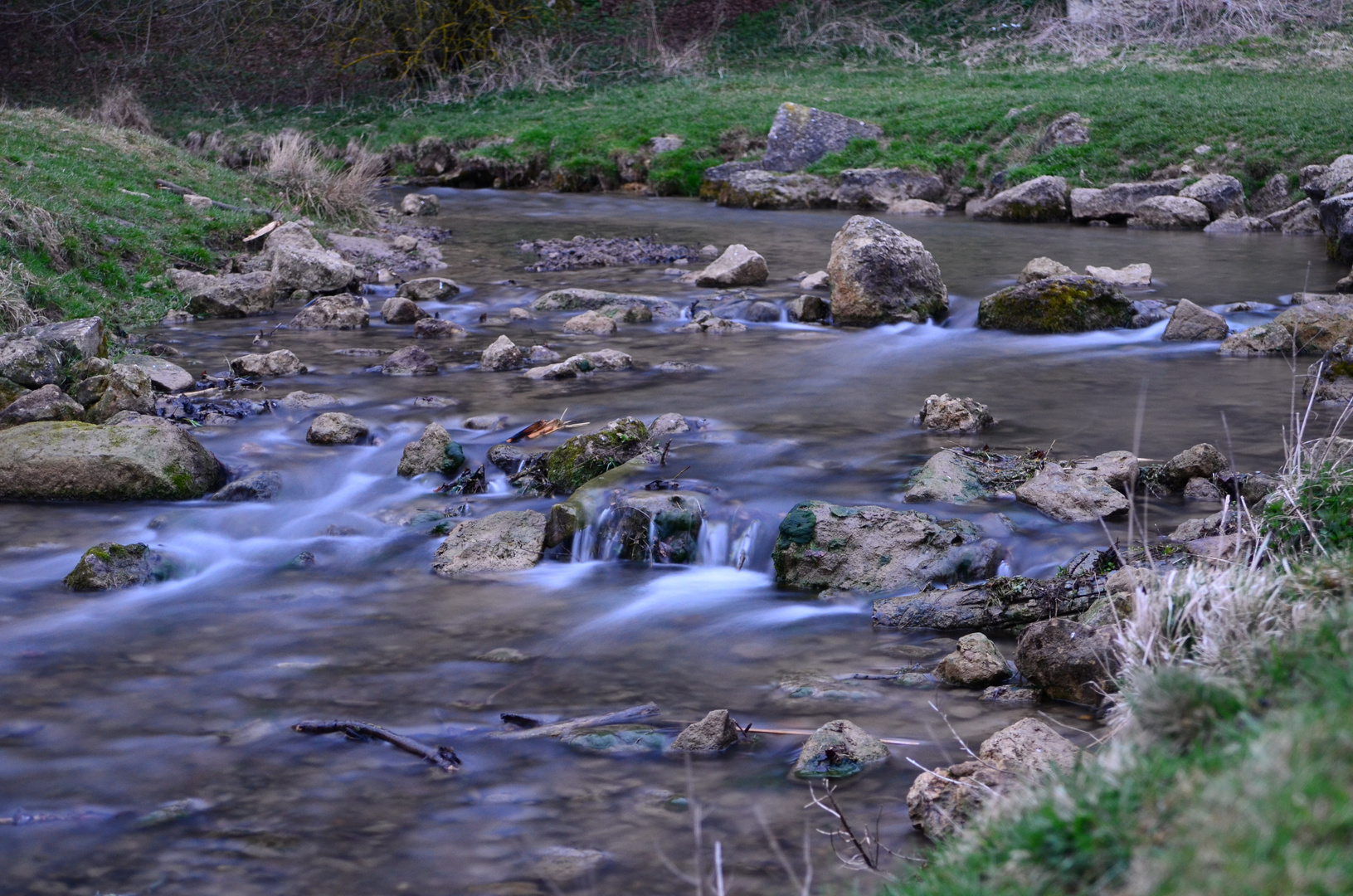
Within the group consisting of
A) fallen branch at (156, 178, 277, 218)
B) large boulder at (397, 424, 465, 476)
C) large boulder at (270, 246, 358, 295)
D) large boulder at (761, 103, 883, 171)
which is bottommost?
large boulder at (397, 424, 465, 476)

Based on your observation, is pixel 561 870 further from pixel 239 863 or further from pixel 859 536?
pixel 859 536

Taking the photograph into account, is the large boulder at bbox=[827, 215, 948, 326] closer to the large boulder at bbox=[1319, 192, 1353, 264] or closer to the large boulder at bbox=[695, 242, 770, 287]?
the large boulder at bbox=[695, 242, 770, 287]

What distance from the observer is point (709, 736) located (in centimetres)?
403

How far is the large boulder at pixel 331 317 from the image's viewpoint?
466 inches

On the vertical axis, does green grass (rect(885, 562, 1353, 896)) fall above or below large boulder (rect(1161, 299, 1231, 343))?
above

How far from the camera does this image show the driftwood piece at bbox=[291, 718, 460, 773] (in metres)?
3.99

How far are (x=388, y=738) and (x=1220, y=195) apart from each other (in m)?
17.4

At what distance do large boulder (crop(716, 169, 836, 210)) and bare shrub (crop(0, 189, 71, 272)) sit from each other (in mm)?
12612

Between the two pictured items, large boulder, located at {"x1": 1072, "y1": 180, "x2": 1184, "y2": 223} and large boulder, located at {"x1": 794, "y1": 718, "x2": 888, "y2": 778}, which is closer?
large boulder, located at {"x1": 794, "y1": 718, "x2": 888, "y2": 778}

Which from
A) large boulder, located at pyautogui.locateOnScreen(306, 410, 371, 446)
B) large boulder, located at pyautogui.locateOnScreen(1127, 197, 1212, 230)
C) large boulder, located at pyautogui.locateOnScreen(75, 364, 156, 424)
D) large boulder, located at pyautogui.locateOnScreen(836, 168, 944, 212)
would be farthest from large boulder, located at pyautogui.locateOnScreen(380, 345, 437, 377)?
large boulder, located at pyautogui.locateOnScreen(1127, 197, 1212, 230)

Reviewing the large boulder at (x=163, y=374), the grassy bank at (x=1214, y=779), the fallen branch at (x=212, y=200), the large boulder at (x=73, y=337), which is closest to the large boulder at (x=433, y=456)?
the large boulder at (x=163, y=374)

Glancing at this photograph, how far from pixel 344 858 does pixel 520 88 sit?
95.6 ft

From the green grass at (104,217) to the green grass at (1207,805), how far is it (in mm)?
10403

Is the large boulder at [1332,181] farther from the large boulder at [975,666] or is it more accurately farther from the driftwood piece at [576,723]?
the driftwood piece at [576,723]
